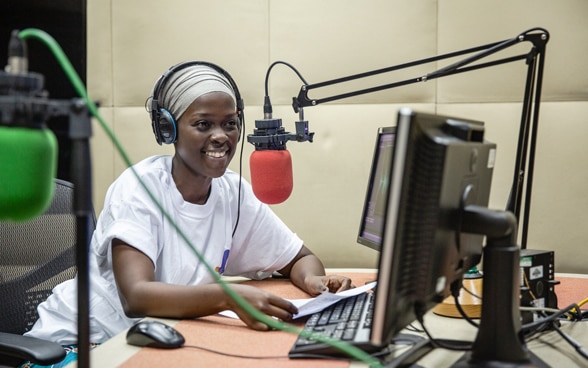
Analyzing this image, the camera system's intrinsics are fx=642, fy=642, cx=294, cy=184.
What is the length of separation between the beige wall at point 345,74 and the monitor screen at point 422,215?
48.4 inches

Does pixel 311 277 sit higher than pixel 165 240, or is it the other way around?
pixel 165 240

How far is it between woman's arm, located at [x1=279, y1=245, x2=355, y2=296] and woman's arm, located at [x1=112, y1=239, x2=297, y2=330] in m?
0.33

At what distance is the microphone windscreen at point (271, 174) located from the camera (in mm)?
1354

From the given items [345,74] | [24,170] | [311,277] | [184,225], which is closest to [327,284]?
[311,277]

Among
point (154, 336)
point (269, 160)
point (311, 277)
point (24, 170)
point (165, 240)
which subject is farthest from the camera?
point (311, 277)

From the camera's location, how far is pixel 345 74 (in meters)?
2.21

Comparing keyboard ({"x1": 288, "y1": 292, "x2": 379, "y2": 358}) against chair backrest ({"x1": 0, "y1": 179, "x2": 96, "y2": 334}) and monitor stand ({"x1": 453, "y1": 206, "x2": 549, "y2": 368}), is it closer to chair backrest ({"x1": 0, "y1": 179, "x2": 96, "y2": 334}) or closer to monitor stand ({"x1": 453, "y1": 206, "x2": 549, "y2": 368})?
monitor stand ({"x1": 453, "y1": 206, "x2": 549, "y2": 368})

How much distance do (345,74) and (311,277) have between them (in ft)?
2.85

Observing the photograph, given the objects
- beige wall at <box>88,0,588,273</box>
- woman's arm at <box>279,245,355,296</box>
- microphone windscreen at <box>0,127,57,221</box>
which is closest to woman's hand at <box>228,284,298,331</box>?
woman's arm at <box>279,245,355,296</box>

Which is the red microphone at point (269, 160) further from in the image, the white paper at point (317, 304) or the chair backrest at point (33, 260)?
the chair backrest at point (33, 260)

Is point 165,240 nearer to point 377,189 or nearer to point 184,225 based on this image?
point 184,225

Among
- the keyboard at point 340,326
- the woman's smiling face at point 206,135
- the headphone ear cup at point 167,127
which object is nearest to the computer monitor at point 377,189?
the keyboard at point 340,326

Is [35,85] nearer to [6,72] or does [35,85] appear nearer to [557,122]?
[6,72]

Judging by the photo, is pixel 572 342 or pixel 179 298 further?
pixel 179 298
